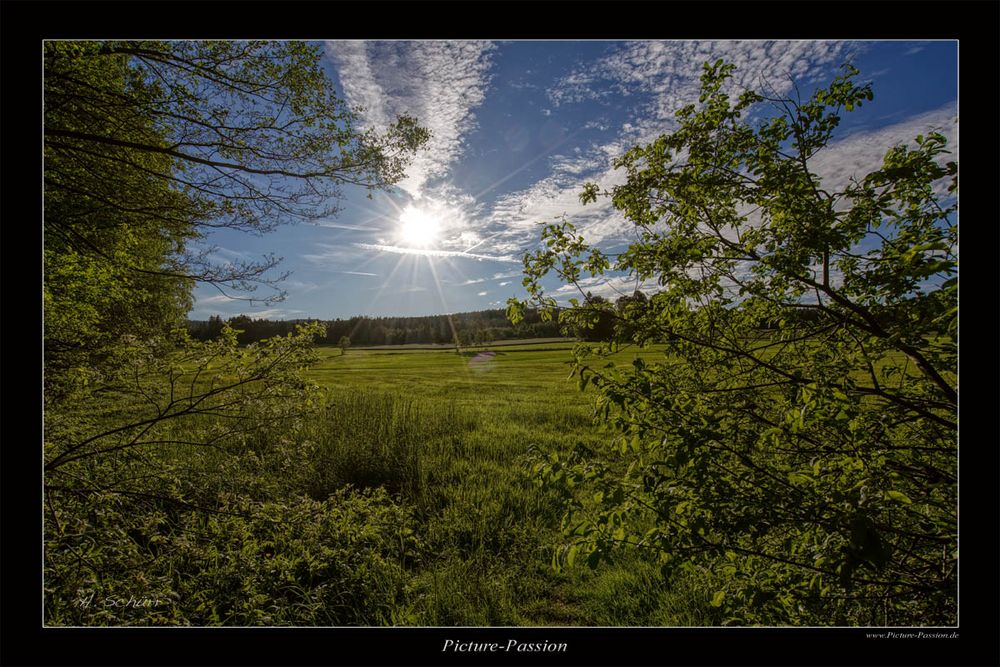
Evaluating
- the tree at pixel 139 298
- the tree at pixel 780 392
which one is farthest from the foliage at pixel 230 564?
the tree at pixel 780 392

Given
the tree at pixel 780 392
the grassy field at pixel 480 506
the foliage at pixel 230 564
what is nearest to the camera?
the tree at pixel 780 392

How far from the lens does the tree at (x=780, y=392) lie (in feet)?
5.85

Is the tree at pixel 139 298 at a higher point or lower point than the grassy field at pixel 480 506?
higher

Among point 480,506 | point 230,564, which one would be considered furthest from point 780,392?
point 230,564

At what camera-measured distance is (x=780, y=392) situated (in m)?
2.33

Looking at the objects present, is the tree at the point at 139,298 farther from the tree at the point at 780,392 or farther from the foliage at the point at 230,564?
the tree at the point at 780,392

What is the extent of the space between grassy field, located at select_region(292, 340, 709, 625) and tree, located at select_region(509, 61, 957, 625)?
0.43 m

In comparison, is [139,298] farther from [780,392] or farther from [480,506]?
[780,392]

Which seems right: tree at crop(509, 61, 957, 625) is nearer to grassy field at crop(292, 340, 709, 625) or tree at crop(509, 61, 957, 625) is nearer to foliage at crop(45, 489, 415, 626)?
grassy field at crop(292, 340, 709, 625)

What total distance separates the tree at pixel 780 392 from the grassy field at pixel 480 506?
0.43m

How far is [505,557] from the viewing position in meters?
3.76
